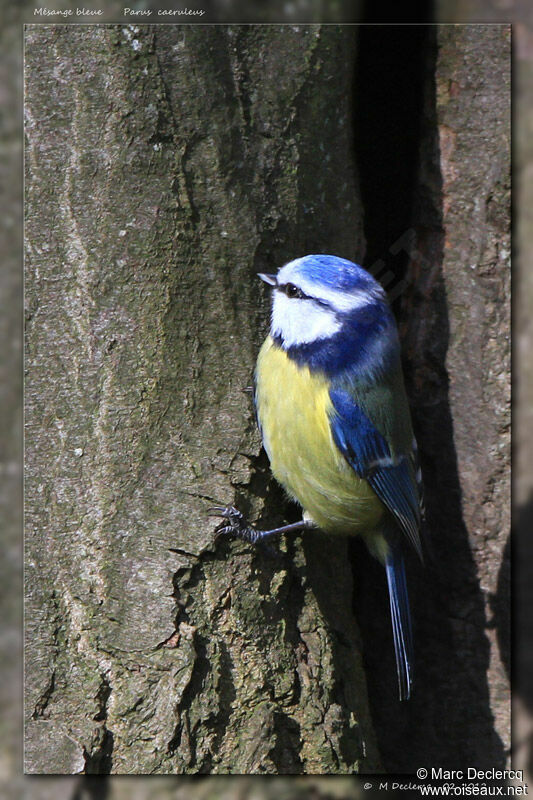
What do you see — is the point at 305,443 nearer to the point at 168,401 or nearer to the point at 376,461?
the point at 376,461

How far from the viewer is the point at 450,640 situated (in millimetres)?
1988

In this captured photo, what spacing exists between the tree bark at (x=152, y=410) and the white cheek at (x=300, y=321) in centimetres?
13

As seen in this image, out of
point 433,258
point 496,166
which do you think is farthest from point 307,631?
point 496,166

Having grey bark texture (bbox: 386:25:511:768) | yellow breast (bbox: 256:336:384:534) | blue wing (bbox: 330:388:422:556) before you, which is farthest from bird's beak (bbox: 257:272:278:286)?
grey bark texture (bbox: 386:25:511:768)

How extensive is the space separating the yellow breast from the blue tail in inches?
7.1

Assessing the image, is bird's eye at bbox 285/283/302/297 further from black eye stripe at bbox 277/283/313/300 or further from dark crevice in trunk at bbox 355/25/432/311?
dark crevice in trunk at bbox 355/25/432/311

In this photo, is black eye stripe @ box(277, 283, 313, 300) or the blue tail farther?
the blue tail

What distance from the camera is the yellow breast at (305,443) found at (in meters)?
1.75

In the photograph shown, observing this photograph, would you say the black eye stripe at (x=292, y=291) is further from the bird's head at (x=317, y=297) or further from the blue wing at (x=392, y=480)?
the blue wing at (x=392, y=480)

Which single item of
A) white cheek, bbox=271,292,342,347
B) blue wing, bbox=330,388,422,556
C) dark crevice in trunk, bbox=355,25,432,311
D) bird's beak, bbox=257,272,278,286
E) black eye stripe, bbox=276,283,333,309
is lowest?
blue wing, bbox=330,388,422,556

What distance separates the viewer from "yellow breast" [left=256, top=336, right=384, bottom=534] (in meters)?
1.75

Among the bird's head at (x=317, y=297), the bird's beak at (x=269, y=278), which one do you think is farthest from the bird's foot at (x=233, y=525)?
the bird's beak at (x=269, y=278)

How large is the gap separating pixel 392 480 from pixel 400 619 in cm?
37

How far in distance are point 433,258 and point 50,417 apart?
1.10 metres
